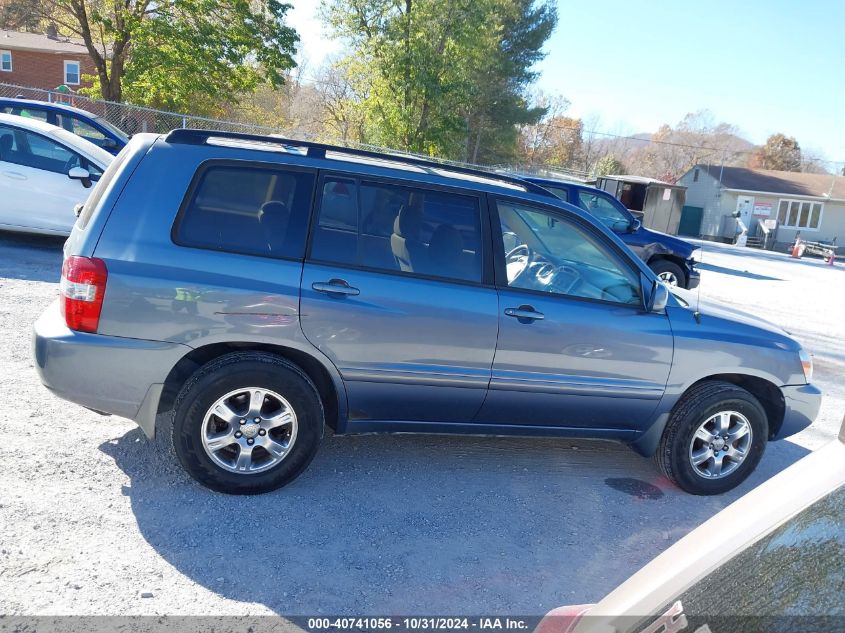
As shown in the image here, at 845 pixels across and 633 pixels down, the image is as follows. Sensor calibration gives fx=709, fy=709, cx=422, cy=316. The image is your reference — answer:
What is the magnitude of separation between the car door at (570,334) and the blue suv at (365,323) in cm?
1

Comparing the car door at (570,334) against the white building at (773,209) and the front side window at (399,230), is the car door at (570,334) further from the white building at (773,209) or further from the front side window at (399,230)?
the white building at (773,209)

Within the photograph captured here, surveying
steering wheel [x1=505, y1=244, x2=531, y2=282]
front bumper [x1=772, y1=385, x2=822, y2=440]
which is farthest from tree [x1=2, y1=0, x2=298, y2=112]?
front bumper [x1=772, y1=385, x2=822, y2=440]

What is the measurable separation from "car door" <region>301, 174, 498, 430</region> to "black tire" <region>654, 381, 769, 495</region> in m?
1.32

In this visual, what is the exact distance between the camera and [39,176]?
30.9 feet

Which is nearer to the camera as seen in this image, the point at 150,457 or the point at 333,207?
the point at 333,207

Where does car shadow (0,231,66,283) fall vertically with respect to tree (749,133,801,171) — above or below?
below

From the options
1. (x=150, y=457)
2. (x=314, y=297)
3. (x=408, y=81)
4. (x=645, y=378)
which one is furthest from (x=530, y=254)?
(x=408, y=81)

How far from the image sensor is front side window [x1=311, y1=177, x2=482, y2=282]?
395 centimetres

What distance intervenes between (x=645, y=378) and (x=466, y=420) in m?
1.13

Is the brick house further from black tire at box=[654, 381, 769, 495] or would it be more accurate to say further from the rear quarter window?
black tire at box=[654, 381, 769, 495]

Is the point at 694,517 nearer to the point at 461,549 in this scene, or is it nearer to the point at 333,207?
the point at 461,549

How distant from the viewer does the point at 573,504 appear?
4.22 meters

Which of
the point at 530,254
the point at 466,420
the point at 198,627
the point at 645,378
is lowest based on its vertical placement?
the point at 198,627

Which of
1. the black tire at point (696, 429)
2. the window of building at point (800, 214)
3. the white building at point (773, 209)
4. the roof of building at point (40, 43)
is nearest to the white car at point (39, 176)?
the black tire at point (696, 429)
